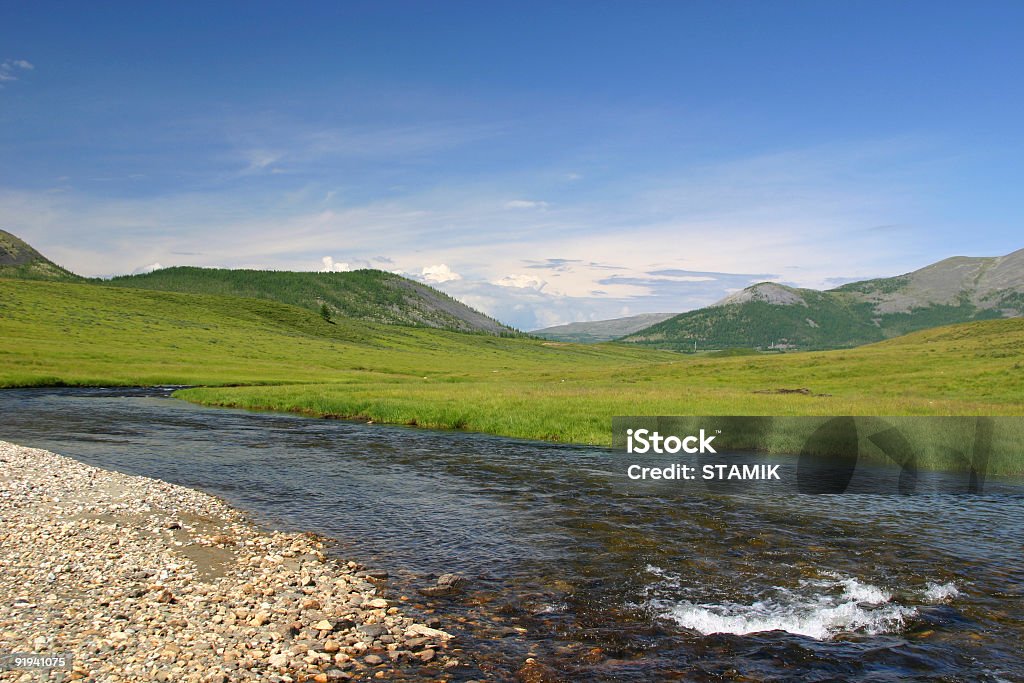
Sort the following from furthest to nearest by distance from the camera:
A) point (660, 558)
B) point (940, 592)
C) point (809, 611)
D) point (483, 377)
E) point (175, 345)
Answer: point (175, 345) → point (483, 377) → point (660, 558) → point (940, 592) → point (809, 611)

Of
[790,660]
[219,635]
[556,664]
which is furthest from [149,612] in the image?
[790,660]

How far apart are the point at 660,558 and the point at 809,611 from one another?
4105 mm

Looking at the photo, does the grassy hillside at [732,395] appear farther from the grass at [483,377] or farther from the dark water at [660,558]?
the dark water at [660,558]

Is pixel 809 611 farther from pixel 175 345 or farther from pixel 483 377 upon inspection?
pixel 175 345

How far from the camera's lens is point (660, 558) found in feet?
56.2

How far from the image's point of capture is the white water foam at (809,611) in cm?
1313

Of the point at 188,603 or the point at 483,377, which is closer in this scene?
the point at 188,603

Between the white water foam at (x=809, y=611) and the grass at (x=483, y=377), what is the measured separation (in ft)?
69.2

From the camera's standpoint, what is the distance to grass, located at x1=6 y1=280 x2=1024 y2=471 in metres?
44.2

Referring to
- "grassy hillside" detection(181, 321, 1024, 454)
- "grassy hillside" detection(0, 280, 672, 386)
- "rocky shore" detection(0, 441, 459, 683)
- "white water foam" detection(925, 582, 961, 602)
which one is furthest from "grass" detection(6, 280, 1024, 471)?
"rocky shore" detection(0, 441, 459, 683)

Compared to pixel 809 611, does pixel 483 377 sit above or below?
above

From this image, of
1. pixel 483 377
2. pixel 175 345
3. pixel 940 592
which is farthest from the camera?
pixel 175 345

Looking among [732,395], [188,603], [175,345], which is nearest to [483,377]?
[732,395]

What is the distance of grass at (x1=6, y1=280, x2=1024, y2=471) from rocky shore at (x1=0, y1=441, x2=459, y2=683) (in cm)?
2438
